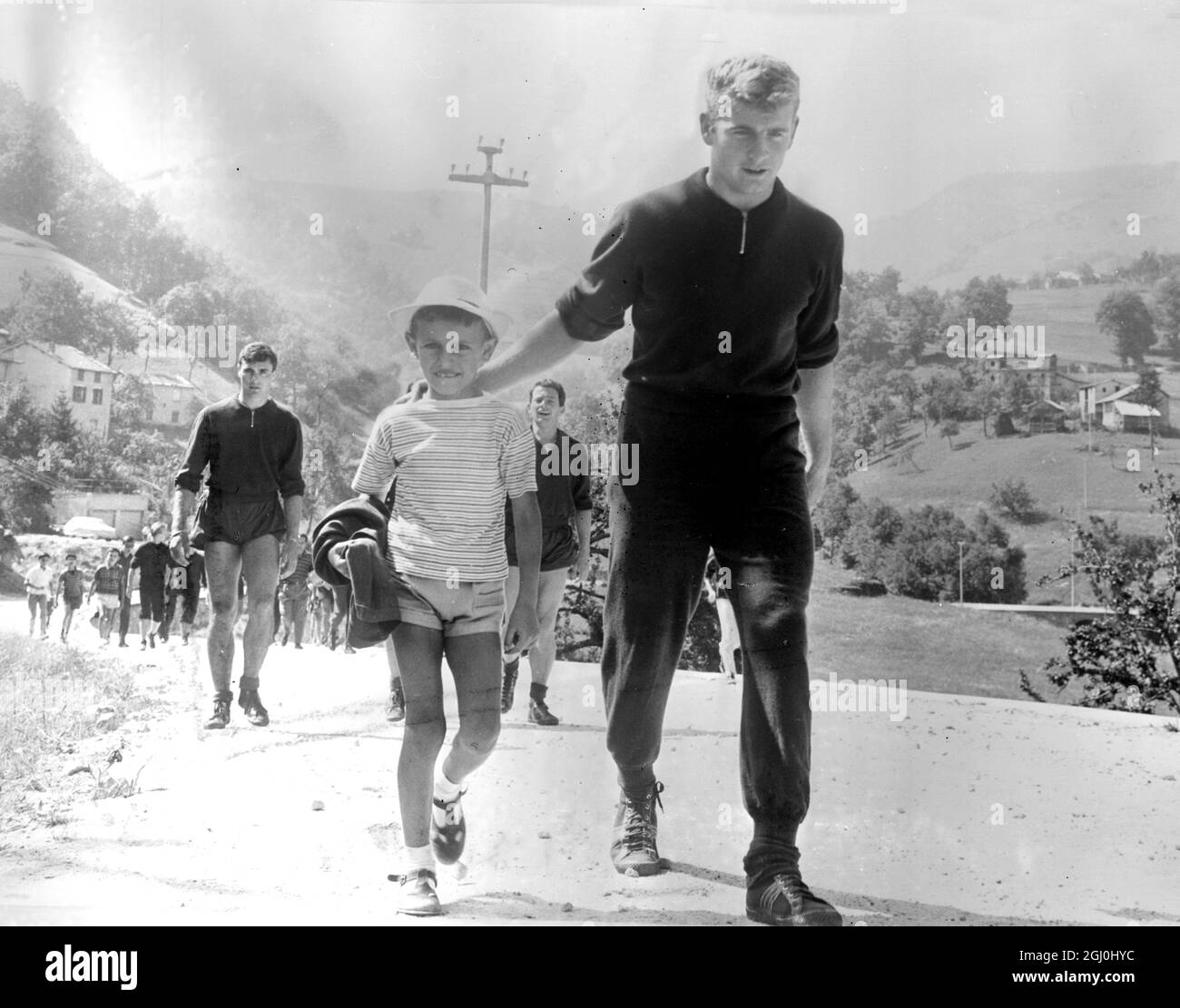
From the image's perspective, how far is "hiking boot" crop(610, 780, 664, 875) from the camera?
134 inches

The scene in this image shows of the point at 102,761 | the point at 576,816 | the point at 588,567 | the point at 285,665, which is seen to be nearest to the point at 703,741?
the point at 576,816

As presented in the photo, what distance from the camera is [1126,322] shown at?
488cm

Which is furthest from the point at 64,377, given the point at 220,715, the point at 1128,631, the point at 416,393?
the point at 1128,631

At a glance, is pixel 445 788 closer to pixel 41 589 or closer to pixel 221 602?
pixel 221 602

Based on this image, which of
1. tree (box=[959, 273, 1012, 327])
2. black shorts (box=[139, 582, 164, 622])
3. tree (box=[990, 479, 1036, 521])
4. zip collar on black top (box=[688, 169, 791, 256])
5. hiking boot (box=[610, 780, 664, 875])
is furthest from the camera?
tree (box=[990, 479, 1036, 521])

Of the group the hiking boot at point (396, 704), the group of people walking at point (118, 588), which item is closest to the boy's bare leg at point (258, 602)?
the group of people walking at point (118, 588)

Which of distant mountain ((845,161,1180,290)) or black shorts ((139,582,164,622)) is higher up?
distant mountain ((845,161,1180,290))

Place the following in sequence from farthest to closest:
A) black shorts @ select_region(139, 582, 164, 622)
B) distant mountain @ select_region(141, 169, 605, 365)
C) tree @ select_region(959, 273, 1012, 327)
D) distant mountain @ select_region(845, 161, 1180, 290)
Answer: tree @ select_region(959, 273, 1012, 327) → distant mountain @ select_region(845, 161, 1180, 290) → black shorts @ select_region(139, 582, 164, 622) → distant mountain @ select_region(141, 169, 605, 365)

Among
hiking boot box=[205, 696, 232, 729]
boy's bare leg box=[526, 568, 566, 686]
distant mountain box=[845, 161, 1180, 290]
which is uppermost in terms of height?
distant mountain box=[845, 161, 1180, 290]

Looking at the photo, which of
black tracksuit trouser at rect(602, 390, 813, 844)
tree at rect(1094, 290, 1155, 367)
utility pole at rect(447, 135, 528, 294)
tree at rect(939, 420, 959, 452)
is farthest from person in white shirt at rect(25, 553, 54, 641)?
tree at rect(1094, 290, 1155, 367)

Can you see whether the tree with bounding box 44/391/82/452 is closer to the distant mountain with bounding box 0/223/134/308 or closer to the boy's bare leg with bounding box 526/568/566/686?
the distant mountain with bounding box 0/223/134/308

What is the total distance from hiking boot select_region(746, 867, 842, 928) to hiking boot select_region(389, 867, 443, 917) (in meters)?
0.76
